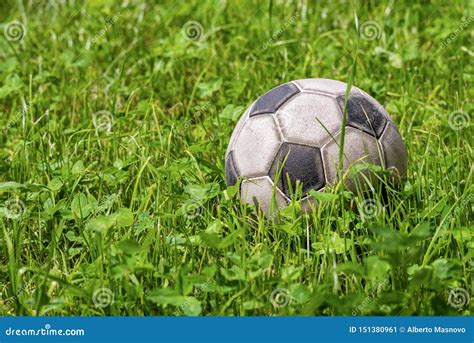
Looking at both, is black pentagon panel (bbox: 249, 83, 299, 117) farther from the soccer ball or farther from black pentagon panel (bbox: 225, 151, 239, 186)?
black pentagon panel (bbox: 225, 151, 239, 186)

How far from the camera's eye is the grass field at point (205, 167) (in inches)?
112

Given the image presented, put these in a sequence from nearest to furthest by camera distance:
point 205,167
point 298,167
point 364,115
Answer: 1. point 298,167
2. point 364,115
3. point 205,167

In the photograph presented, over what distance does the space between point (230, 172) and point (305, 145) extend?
0.38m

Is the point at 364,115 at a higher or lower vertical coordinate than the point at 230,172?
higher

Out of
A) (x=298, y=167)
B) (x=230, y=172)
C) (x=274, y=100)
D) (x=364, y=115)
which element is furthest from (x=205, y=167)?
(x=364, y=115)

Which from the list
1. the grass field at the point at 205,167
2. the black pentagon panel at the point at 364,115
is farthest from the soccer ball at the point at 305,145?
the grass field at the point at 205,167

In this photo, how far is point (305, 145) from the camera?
3.39 m

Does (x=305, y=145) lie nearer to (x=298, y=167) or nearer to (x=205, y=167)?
(x=298, y=167)

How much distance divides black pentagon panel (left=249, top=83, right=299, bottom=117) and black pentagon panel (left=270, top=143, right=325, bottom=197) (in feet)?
0.84

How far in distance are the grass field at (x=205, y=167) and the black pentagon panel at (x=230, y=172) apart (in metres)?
0.10

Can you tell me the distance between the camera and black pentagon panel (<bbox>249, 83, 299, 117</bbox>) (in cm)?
356

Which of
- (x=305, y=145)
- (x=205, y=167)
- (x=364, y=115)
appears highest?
(x=364, y=115)

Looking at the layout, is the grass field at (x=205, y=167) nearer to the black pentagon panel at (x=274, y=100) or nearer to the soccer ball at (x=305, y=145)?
the soccer ball at (x=305, y=145)

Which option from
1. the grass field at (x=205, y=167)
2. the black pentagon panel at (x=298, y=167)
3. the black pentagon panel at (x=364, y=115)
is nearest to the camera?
the grass field at (x=205, y=167)
